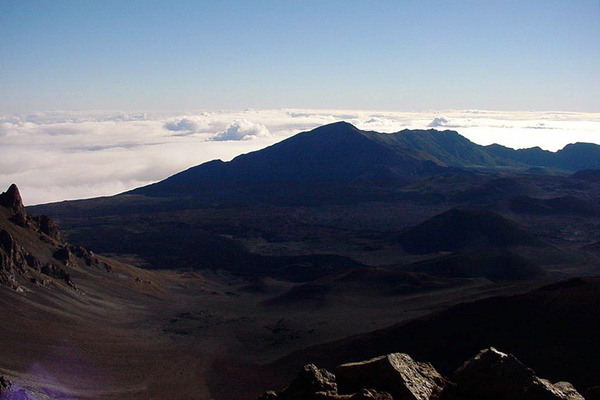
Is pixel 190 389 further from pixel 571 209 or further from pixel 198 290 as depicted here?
pixel 571 209

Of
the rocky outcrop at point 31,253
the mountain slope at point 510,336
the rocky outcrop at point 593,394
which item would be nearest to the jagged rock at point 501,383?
the rocky outcrop at point 593,394

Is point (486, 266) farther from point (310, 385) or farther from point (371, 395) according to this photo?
point (371, 395)

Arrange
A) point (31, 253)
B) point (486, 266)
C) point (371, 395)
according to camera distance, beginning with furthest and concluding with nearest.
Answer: point (486, 266) → point (31, 253) → point (371, 395)

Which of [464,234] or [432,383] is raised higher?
[432,383]

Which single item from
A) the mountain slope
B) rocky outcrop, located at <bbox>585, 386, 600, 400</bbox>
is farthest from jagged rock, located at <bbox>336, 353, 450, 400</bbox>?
the mountain slope

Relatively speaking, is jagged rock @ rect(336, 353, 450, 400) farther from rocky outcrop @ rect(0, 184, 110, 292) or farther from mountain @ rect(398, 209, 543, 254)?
mountain @ rect(398, 209, 543, 254)

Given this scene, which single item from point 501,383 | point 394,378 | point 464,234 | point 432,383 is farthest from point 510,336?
point 464,234

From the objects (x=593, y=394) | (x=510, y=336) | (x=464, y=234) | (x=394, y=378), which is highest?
(x=394, y=378)

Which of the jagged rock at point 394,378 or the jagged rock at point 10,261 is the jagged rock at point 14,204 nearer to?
the jagged rock at point 10,261
